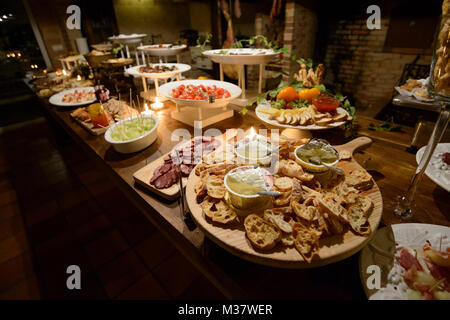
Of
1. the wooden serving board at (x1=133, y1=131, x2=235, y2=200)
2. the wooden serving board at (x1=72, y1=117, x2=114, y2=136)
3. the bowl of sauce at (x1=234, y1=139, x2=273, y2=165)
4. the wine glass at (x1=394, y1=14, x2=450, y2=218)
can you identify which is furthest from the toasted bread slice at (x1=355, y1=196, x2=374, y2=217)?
the wooden serving board at (x1=72, y1=117, x2=114, y2=136)

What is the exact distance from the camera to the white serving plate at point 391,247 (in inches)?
26.8

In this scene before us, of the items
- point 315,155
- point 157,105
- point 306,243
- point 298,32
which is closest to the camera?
point 306,243

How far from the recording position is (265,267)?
2.72 ft

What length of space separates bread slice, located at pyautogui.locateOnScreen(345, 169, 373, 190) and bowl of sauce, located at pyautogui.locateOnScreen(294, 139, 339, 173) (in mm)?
98

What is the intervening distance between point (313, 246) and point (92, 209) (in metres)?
2.67

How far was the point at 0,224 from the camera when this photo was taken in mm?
2520

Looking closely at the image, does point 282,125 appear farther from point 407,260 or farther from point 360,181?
point 407,260

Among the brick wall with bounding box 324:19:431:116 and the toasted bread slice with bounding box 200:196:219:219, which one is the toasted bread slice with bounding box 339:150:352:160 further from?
the brick wall with bounding box 324:19:431:116

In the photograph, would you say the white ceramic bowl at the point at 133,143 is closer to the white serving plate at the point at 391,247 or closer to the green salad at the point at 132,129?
the green salad at the point at 132,129

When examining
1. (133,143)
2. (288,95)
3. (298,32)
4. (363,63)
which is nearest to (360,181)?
(288,95)

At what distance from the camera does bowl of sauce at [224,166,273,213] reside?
82 cm

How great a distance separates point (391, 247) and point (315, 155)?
0.44 metres

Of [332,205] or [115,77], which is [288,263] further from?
[115,77]

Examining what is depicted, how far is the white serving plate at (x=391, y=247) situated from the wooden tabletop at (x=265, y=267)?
7cm
